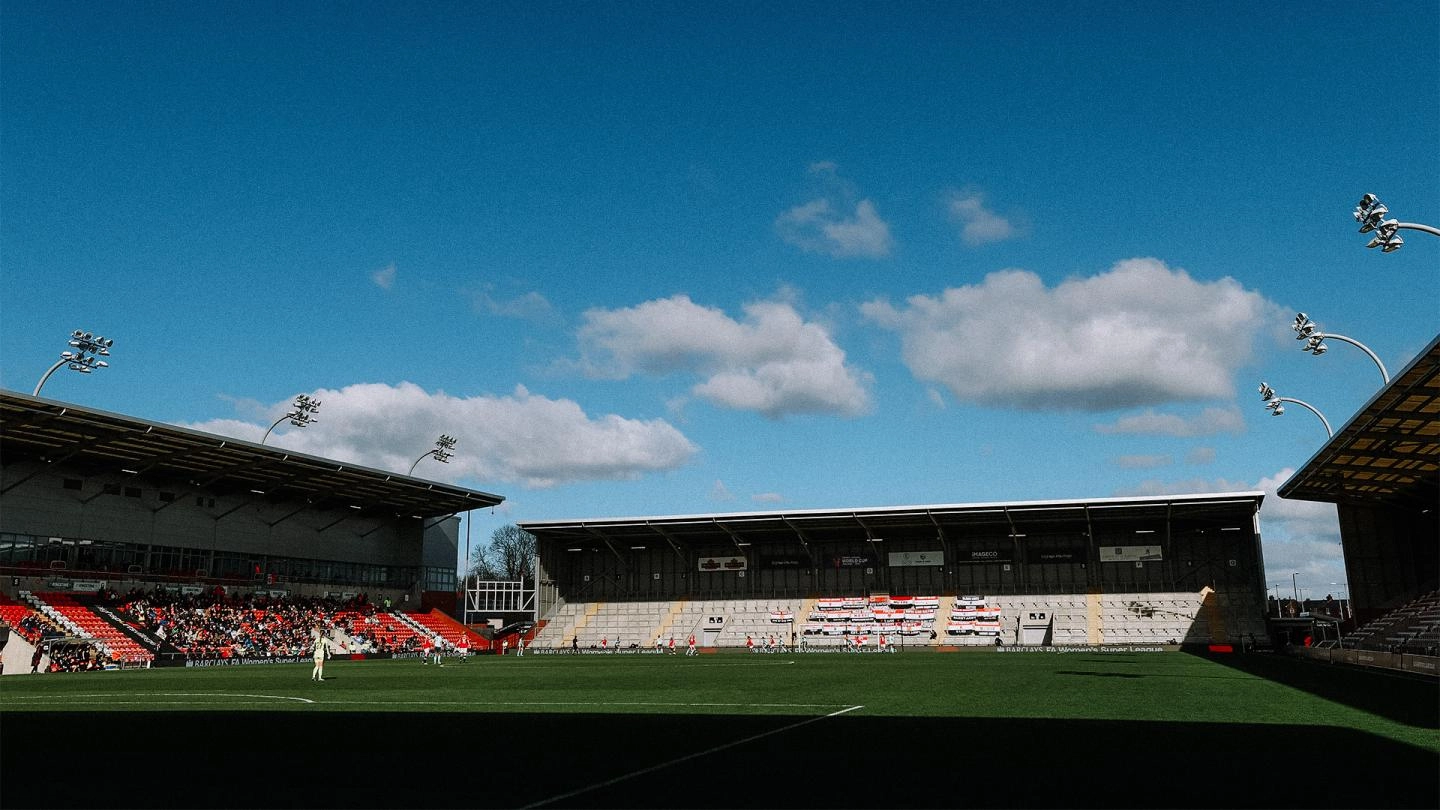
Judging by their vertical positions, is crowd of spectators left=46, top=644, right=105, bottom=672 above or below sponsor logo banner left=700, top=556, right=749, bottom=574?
below

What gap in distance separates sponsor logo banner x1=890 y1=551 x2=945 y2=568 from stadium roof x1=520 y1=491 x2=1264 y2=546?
5.67ft

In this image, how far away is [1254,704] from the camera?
20969 mm

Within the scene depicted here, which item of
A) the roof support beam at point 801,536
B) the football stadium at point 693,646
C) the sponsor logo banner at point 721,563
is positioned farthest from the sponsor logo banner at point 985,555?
the sponsor logo banner at point 721,563

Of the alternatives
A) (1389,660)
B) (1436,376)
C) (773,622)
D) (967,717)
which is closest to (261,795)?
(967,717)

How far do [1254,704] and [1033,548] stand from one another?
6326 centimetres

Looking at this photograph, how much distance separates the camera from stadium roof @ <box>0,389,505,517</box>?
172ft

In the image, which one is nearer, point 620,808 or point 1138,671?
point 620,808

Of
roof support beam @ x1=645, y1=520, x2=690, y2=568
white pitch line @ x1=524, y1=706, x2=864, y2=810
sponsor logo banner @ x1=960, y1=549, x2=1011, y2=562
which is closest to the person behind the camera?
white pitch line @ x1=524, y1=706, x2=864, y2=810

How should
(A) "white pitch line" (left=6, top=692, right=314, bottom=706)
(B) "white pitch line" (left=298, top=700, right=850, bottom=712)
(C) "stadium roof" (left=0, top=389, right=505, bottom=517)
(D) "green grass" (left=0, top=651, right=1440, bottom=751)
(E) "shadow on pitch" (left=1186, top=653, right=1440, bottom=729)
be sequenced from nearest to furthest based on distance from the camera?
(E) "shadow on pitch" (left=1186, top=653, right=1440, bottom=729), (D) "green grass" (left=0, top=651, right=1440, bottom=751), (B) "white pitch line" (left=298, top=700, right=850, bottom=712), (A) "white pitch line" (left=6, top=692, right=314, bottom=706), (C) "stadium roof" (left=0, top=389, right=505, bottom=517)

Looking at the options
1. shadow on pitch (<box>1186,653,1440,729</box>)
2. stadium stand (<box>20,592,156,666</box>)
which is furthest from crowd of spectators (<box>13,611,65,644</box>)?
shadow on pitch (<box>1186,653,1440,729</box>)

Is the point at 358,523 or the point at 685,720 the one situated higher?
the point at 358,523

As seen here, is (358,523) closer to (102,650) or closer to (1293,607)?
(102,650)

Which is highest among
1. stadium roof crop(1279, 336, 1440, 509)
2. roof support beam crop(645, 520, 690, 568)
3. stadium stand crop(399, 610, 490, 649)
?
stadium roof crop(1279, 336, 1440, 509)

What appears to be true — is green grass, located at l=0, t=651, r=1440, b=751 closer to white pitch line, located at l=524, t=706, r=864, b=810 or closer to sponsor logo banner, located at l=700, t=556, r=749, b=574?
white pitch line, located at l=524, t=706, r=864, b=810
